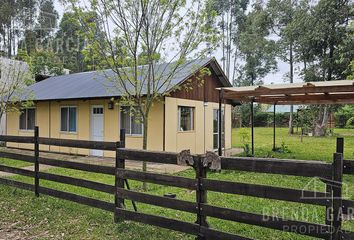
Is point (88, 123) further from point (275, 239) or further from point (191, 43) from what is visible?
point (275, 239)

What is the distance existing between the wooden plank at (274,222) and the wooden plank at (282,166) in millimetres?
492

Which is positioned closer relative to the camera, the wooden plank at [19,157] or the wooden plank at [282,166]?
the wooden plank at [282,166]

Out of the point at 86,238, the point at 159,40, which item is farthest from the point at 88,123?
the point at 86,238

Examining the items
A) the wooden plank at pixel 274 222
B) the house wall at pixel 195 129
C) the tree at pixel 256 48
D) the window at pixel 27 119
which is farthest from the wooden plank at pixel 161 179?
the tree at pixel 256 48

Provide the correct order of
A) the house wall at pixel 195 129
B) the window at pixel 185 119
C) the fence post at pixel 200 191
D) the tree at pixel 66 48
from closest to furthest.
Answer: the fence post at pixel 200 191
the house wall at pixel 195 129
the window at pixel 185 119
the tree at pixel 66 48

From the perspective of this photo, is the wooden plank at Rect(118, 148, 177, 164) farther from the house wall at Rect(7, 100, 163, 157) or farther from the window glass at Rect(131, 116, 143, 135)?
the window glass at Rect(131, 116, 143, 135)

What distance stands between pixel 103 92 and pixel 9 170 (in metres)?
6.36

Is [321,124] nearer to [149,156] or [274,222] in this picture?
[149,156]

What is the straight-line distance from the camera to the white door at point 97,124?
1342 cm

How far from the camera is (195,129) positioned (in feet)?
44.8

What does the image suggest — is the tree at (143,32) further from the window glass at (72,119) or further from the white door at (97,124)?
the window glass at (72,119)

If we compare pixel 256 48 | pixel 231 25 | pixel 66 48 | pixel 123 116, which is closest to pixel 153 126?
pixel 123 116

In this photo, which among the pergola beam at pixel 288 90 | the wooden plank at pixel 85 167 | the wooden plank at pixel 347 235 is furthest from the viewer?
the pergola beam at pixel 288 90

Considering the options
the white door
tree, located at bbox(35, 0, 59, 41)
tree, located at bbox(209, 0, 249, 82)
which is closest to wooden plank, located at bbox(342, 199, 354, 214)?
the white door
